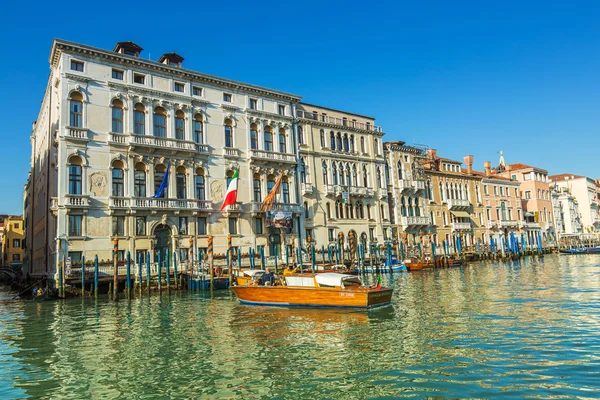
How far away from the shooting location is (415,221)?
44.3m

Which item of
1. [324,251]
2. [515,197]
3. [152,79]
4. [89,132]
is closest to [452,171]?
[515,197]

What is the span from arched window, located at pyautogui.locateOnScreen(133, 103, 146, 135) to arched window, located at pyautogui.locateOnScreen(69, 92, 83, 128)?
10.2 feet

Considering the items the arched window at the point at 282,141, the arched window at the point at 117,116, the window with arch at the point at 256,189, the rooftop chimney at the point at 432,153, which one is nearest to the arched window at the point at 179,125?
the arched window at the point at 117,116

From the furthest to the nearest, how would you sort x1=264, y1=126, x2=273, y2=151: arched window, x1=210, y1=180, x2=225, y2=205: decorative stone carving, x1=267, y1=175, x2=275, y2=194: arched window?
x1=264, y1=126, x2=273, y2=151: arched window → x1=267, y1=175, x2=275, y2=194: arched window → x1=210, y1=180, x2=225, y2=205: decorative stone carving

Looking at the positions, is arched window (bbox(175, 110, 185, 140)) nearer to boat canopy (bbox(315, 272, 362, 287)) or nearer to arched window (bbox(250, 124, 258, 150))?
arched window (bbox(250, 124, 258, 150))

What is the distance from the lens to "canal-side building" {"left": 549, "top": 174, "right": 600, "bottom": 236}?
243ft

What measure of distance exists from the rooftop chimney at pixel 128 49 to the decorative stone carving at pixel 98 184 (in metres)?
8.30

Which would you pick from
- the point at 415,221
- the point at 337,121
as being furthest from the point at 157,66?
the point at 415,221

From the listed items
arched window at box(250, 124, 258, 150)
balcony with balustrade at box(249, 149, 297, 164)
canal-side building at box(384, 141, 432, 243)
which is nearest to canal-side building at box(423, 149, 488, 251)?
canal-side building at box(384, 141, 432, 243)

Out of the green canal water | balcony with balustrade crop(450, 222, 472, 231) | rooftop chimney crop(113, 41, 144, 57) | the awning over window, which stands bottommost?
the green canal water

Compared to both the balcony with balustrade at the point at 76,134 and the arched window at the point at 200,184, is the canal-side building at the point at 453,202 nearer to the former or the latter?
the arched window at the point at 200,184

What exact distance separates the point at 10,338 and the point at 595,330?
50.0ft

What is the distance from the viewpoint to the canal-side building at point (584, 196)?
243 feet

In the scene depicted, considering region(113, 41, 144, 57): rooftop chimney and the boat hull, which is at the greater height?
region(113, 41, 144, 57): rooftop chimney
